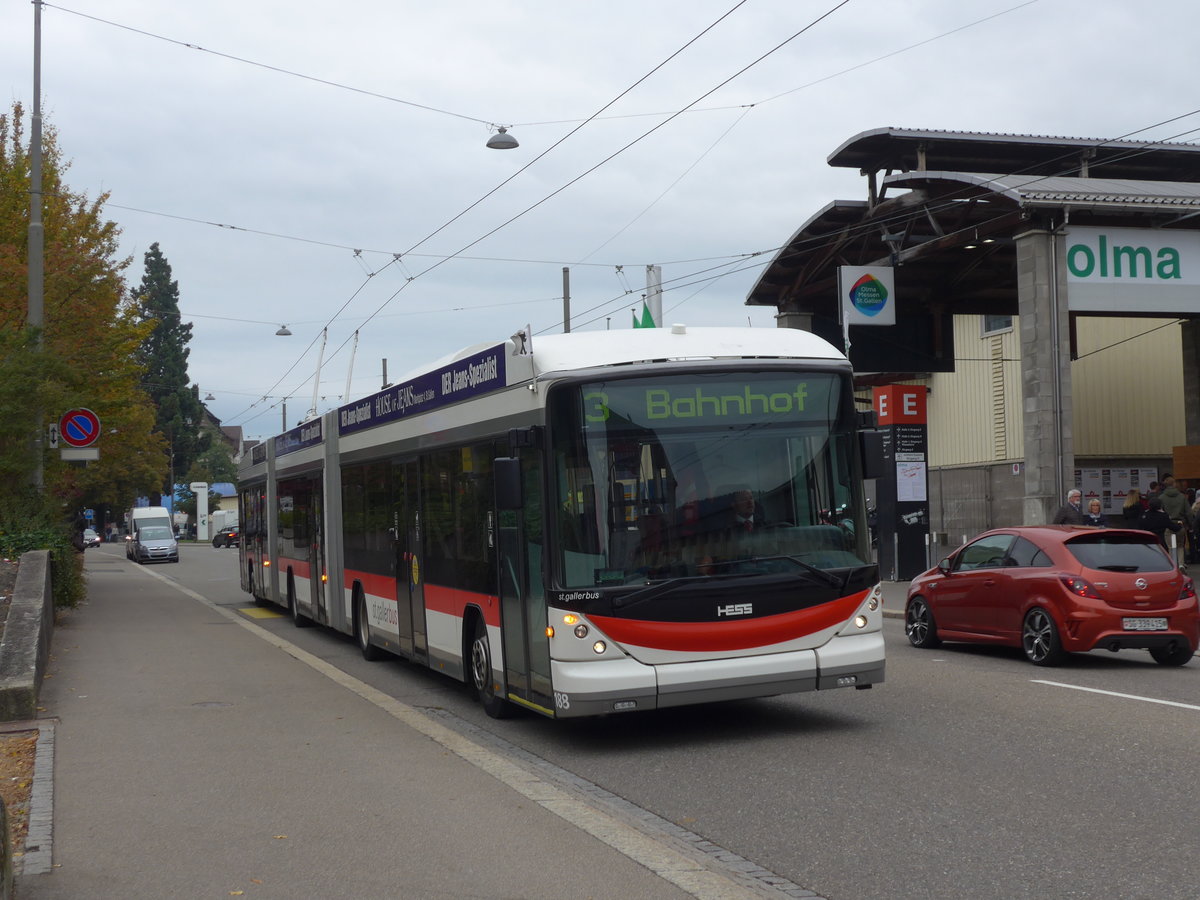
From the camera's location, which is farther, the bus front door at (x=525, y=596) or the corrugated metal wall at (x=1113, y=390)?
the corrugated metal wall at (x=1113, y=390)

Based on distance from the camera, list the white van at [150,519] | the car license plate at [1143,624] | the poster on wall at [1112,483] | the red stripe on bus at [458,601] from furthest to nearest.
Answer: the white van at [150,519], the poster on wall at [1112,483], the car license plate at [1143,624], the red stripe on bus at [458,601]

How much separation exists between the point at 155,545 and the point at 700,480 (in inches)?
2053

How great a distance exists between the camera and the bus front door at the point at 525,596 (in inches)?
372

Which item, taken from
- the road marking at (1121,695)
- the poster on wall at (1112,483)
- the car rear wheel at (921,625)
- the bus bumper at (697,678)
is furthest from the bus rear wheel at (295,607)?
the poster on wall at (1112,483)

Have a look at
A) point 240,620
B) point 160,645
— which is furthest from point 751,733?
point 240,620

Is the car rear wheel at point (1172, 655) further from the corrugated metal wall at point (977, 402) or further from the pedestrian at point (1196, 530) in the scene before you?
the corrugated metal wall at point (977, 402)

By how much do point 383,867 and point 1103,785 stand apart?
12.9ft

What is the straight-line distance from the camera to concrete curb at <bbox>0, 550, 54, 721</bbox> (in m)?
11.2

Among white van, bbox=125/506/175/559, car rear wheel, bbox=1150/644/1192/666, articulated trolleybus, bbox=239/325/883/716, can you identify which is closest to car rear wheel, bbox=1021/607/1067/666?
car rear wheel, bbox=1150/644/1192/666

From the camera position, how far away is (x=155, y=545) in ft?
189

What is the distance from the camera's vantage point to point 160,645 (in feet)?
58.7

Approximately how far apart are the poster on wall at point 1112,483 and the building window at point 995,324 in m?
5.42

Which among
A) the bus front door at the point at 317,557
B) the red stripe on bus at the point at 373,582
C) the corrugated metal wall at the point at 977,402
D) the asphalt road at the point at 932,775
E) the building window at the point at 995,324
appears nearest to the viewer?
the asphalt road at the point at 932,775

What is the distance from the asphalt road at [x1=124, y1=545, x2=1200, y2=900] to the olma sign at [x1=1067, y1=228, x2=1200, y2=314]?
1255 cm
